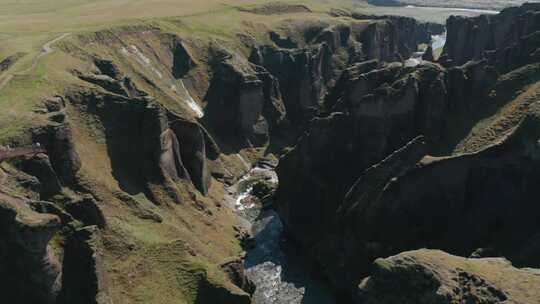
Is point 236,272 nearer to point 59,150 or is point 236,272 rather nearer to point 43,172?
point 43,172

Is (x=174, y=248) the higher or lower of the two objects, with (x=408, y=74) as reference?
lower

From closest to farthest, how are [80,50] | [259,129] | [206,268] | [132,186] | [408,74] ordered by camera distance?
[206,268] → [132,186] → [408,74] → [80,50] → [259,129]

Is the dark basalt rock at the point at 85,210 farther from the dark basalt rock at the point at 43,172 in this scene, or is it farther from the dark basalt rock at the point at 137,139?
the dark basalt rock at the point at 137,139

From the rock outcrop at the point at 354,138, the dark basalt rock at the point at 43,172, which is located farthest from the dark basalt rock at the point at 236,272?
the dark basalt rock at the point at 43,172

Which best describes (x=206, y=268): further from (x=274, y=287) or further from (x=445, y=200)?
(x=445, y=200)

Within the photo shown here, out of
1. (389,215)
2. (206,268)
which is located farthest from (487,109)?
(206,268)

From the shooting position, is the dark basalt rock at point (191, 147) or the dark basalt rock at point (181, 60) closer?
the dark basalt rock at point (191, 147)

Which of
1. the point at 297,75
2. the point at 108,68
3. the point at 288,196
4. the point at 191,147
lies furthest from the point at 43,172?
the point at 297,75
